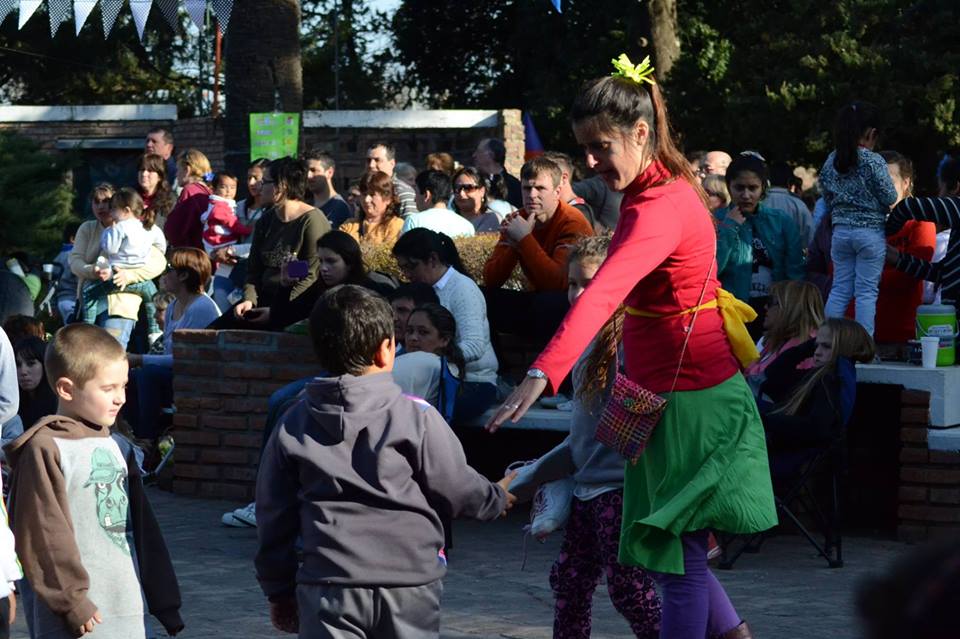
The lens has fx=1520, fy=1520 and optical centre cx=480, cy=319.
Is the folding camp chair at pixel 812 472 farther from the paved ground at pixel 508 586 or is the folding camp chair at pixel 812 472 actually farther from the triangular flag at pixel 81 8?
the triangular flag at pixel 81 8

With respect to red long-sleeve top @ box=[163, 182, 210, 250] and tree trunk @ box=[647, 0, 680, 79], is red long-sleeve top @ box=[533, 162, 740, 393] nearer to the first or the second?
red long-sleeve top @ box=[163, 182, 210, 250]

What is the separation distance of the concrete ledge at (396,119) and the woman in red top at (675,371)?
58.9 feet

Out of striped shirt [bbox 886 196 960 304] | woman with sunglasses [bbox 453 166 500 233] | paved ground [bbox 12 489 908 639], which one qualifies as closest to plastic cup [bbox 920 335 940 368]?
striped shirt [bbox 886 196 960 304]

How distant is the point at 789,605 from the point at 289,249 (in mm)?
4110

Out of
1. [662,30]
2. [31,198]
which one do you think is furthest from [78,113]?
[662,30]

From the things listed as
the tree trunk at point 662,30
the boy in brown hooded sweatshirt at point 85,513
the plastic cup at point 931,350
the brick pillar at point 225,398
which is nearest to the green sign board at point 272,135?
the brick pillar at point 225,398

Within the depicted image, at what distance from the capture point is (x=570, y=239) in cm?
806

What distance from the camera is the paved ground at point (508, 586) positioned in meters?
5.90

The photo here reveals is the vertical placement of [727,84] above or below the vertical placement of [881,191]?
above

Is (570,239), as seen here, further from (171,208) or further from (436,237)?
(171,208)

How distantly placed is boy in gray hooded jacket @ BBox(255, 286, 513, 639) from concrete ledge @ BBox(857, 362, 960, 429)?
4.29 metres

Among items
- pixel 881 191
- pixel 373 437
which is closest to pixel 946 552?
pixel 373 437

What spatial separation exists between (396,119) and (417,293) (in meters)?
14.7

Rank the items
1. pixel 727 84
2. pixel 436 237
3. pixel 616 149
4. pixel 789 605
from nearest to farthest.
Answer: pixel 616 149 → pixel 789 605 → pixel 436 237 → pixel 727 84
